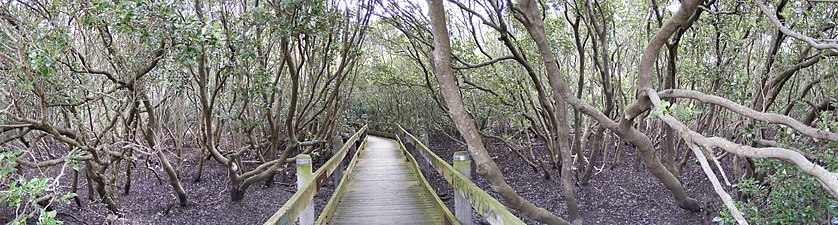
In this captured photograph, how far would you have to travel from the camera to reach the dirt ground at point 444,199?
25.3ft

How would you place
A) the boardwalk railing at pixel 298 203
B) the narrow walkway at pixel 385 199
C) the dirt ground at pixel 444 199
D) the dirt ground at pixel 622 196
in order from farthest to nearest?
the dirt ground at pixel 444 199 → the dirt ground at pixel 622 196 → the narrow walkway at pixel 385 199 → the boardwalk railing at pixel 298 203

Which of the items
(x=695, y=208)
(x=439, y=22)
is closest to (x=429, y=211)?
(x=439, y=22)

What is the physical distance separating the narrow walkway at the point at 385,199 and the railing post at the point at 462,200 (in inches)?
30.0

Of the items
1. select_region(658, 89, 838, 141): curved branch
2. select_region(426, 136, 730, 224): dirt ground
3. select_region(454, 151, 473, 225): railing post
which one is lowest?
select_region(426, 136, 730, 224): dirt ground

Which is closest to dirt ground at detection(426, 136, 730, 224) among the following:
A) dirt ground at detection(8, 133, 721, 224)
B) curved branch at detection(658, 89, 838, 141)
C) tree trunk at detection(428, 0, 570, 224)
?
dirt ground at detection(8, 133, 721, 224)

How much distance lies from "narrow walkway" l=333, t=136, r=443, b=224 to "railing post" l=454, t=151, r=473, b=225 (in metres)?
0.76

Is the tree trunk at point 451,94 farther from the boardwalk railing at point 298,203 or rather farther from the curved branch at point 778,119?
the curved branch at point 778,119

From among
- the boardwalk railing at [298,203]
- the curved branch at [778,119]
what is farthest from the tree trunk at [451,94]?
the curved branch at [778,119]

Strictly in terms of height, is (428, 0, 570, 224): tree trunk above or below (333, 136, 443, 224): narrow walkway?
above

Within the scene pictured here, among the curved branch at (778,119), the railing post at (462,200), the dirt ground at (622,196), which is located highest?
the curved branch at (778,119)

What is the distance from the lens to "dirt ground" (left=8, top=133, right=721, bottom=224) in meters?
7.71

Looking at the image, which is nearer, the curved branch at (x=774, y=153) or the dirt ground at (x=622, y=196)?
the curved branch at (x=774, y=153)

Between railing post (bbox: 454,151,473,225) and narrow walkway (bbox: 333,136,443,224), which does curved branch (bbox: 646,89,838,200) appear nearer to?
railing post (bbox: 454,151,473,225)

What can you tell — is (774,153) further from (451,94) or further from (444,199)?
(444,199)
